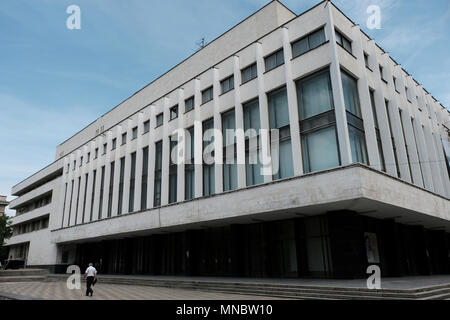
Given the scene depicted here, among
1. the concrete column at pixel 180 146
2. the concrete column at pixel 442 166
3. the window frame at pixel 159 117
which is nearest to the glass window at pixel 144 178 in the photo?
the window frame at pixel 159 117

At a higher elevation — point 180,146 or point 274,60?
point 274,60

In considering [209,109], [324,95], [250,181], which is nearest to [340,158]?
[324,95]

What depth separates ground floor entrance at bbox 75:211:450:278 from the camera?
1817cm

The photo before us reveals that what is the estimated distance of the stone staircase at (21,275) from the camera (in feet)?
99.0

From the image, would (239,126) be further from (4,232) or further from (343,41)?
(4,232)

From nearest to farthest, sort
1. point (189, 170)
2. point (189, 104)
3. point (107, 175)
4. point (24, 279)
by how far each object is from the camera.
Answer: point (189, 170)
point (189, 104)
point (24, 279)
point (107, 175)

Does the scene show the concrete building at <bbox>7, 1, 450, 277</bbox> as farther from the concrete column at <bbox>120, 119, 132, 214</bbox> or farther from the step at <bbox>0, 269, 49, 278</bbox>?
the step at <bbox>0, 269, 49, 278</bbox>

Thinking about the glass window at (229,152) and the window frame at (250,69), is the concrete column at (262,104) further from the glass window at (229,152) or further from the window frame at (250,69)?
the glass window at (229,152)

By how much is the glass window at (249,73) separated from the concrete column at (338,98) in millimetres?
5522

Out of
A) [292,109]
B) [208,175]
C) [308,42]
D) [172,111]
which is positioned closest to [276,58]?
[308,42]

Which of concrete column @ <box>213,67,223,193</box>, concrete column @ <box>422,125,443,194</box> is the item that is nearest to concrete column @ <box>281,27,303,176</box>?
concrete column @ <box>213,67,223,193</box>

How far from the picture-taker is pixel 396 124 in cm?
2294

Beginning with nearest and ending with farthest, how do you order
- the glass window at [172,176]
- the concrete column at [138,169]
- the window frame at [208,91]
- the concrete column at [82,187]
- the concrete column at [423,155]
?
the concrete column at [423,155], the window frame at [208,91], the glass window at [172,176], the concrete column at [138,169], the concrete column at [82,187]

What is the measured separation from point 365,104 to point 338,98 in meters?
2.46
